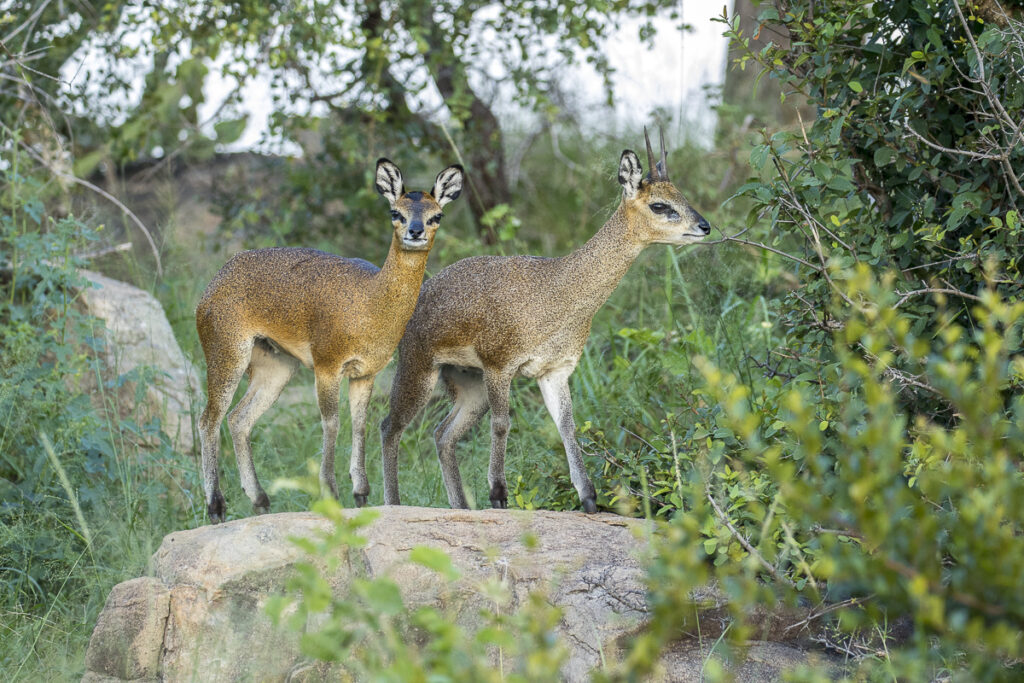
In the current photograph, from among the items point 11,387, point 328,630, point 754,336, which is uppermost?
point 328,630

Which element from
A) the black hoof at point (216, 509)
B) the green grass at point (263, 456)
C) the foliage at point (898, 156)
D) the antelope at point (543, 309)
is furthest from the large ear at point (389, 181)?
the black hoof at point (216, 509)

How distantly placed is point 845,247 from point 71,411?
4300 millimetres

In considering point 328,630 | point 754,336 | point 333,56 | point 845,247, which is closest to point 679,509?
point 845,247

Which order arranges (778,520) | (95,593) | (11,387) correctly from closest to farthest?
(778,520)
(95,593)
(11,387)

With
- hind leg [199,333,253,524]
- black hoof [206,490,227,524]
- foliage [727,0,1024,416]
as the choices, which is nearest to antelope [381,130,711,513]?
foliage [727,0,1024,416]

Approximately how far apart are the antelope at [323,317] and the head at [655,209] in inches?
35.1

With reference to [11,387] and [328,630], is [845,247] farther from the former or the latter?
[11,387]

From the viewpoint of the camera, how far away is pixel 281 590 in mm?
4598

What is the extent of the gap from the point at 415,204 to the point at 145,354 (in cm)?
338

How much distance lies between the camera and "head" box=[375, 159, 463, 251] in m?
5.52

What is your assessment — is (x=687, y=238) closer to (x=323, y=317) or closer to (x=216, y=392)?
(x=323, y=317)

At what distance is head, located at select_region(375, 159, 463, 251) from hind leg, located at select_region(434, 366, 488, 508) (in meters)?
1.01

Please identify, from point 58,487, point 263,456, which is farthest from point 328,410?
point 263,456

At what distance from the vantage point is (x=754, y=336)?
8211mm
